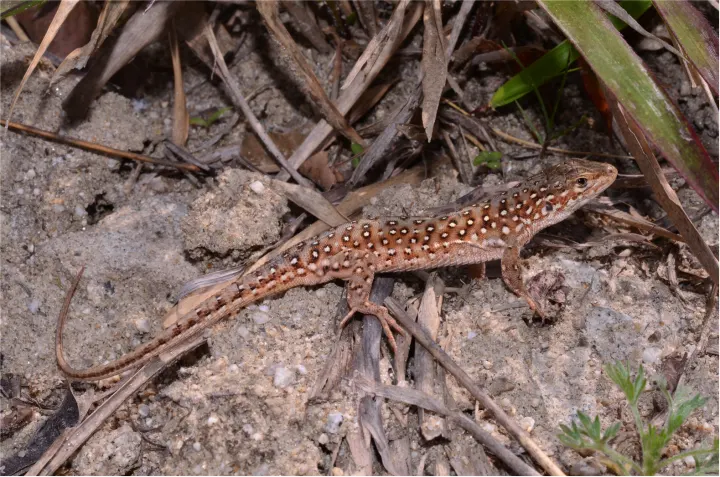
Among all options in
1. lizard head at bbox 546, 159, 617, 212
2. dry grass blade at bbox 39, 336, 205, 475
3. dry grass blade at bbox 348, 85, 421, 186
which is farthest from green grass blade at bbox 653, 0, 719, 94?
dry grass blade at bbox 39, 336, 205, 475

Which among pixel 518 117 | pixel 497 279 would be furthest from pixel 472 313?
pixel 518 117

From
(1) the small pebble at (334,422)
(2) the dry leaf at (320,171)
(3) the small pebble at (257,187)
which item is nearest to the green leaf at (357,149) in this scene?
(2) the dry leaf at (320,171)

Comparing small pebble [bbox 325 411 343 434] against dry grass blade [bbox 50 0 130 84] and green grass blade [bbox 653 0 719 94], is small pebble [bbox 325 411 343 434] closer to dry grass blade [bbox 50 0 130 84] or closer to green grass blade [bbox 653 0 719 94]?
green grass blade [bbox 653 0 719 94]

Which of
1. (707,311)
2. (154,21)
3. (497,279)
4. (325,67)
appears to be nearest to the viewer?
(707,311)

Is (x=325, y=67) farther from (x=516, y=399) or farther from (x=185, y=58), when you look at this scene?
(x=516, y=399)

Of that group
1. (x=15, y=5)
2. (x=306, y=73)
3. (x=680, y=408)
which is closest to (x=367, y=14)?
(x=306, y=73)

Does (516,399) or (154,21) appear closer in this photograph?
(516,399)

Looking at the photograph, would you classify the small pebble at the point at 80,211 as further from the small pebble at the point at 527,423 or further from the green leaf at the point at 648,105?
the green leaf at the point at 648,105
